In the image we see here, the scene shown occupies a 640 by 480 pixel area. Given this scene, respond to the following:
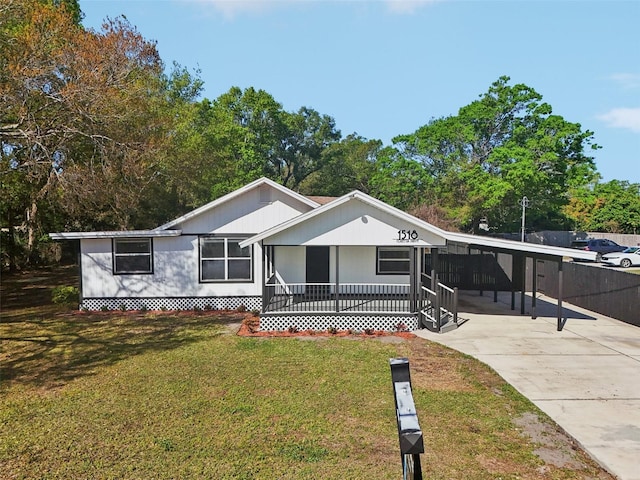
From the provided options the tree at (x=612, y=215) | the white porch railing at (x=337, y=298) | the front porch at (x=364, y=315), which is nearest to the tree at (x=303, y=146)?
the tree at (x=612, y=215)

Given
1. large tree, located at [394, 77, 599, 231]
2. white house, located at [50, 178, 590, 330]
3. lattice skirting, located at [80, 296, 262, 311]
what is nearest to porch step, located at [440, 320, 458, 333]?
white house, located at [50, 178, 590, 330]

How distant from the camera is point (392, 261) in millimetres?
16797

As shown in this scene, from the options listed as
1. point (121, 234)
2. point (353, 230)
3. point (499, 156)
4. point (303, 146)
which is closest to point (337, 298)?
point (353, 230)

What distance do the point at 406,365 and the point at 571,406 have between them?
22.4 ft

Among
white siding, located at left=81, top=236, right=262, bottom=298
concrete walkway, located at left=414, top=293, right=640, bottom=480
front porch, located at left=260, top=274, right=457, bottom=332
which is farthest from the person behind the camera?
white siding, located at left=81, top=236, right=262, bottom=298

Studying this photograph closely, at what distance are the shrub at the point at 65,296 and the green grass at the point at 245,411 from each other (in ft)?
18.1

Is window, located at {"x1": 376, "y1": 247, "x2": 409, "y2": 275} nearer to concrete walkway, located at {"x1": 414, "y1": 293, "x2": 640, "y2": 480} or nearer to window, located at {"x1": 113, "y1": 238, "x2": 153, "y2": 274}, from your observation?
concrete walkway, located at {"x1": 414, "y1": 293, "x2": 640, "y2": 480}

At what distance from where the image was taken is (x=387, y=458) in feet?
20.6

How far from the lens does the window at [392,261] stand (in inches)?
659

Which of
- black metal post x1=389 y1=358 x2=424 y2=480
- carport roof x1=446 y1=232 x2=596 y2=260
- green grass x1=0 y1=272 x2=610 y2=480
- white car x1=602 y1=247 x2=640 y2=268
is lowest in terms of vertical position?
green grass x1=0 y1=272 x2=610 y2=480

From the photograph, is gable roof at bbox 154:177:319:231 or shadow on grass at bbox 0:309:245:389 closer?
shadow on grass at bbox 0:309:245:389

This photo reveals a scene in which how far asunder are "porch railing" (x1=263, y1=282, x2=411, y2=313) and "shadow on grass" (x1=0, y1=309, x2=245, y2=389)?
167cm

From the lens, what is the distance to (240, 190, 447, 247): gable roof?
1378 centimetres

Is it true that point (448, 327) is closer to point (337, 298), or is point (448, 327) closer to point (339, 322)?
point (339, 322)
